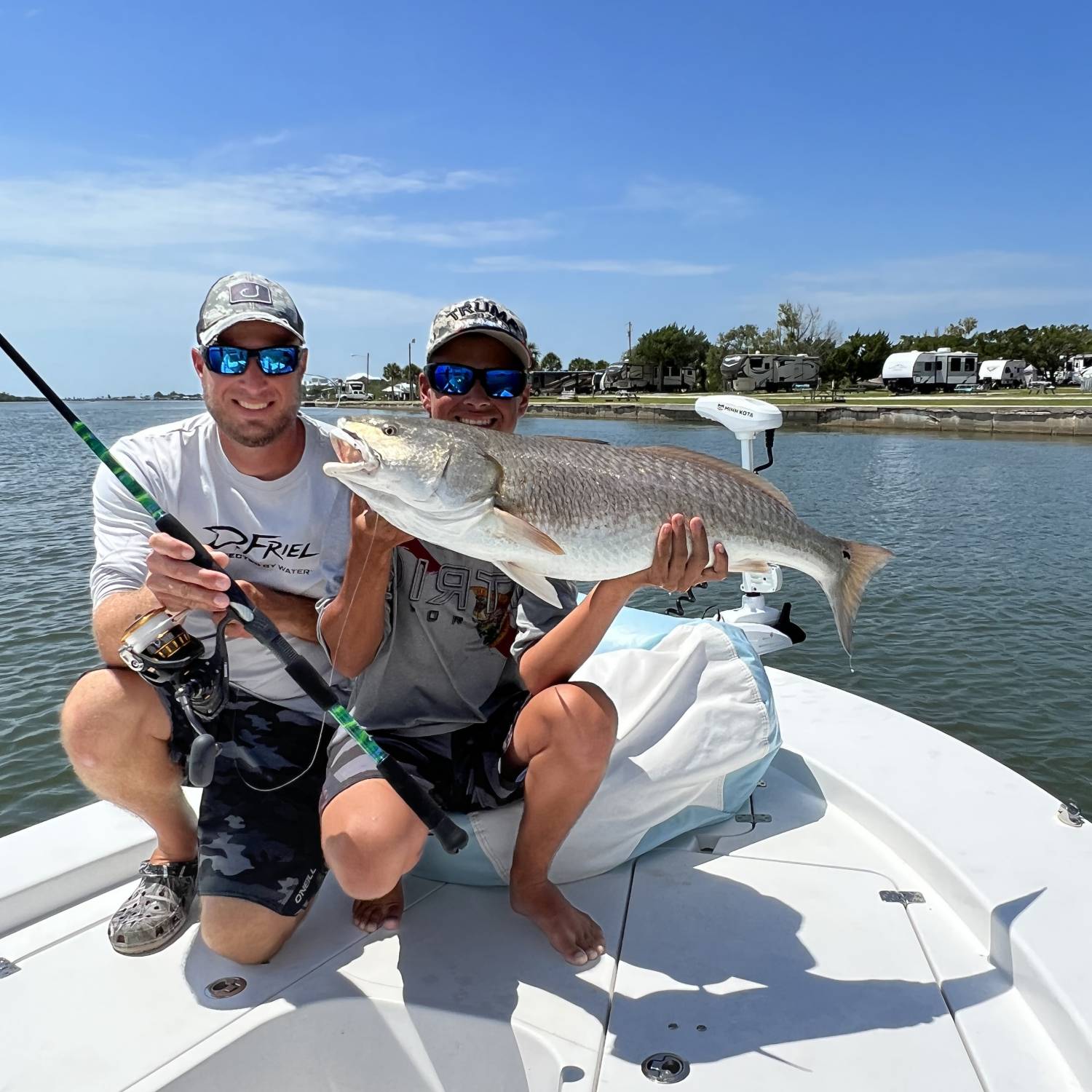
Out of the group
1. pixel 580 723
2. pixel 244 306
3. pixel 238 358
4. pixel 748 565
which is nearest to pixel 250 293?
pixel 244 306

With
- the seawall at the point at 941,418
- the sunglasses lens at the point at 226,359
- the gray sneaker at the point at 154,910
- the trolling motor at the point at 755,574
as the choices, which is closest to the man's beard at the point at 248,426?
→ the sunglasses lens at the point at 226,359

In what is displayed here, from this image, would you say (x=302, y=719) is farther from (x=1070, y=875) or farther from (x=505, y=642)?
(x=1070, y=875)

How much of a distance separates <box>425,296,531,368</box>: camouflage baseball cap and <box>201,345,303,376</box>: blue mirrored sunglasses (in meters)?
0.53

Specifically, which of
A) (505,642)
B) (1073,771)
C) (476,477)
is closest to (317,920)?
(505,642)

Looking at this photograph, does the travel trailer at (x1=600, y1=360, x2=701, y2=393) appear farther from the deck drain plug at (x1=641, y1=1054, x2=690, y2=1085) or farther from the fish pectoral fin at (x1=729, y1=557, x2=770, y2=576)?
the deck drain plug at (x1=641, y1=1054, x2=690, y2=1085)

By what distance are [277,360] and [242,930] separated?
6.10 feet

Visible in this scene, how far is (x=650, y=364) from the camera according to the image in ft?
308

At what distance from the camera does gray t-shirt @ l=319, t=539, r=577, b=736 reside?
2957 mm

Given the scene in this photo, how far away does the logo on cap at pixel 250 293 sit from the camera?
2973mm

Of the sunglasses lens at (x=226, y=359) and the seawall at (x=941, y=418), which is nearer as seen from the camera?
the sunglasses lens at (x=226, y=359)

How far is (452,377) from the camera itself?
2.98 m

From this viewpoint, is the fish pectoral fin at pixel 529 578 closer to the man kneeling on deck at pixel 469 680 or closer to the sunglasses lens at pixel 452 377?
the man kneeling on deck at pixel 469 680

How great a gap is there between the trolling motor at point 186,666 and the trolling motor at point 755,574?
3.20 metres

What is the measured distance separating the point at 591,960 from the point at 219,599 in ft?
5.15
